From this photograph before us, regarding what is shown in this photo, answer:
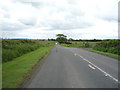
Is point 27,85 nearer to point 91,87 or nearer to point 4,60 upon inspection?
point 91,87

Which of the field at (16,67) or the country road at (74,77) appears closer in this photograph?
the country road at (74,77)

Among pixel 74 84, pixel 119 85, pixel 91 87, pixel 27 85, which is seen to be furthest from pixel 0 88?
pixel 119 85

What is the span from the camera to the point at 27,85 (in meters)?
7.71

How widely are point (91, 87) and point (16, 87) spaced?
3.12 m

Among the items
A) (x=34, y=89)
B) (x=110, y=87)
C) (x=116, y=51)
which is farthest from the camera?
(x=116, y=51)

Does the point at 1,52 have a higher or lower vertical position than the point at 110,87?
higher

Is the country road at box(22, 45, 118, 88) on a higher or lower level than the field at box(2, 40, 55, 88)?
lower

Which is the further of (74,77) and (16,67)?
(16,67)

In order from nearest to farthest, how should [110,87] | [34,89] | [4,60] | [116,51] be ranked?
[34,89], [110,87], [4,60], [116,51]

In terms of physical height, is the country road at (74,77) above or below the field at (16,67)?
below

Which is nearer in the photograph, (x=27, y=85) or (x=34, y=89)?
(x=34, y=89)

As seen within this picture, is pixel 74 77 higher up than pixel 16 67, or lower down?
lower down

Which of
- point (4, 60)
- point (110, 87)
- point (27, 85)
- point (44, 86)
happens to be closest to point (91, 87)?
point (110, 87)

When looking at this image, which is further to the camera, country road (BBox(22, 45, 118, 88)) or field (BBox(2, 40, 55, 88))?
field (BBox(2, 40, 55, 88))
